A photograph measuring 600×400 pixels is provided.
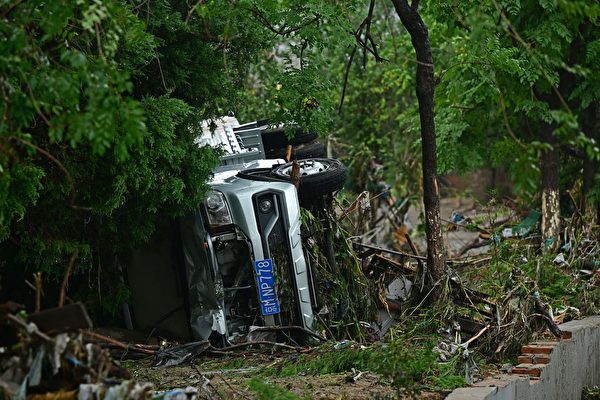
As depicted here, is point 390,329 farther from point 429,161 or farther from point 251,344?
point 429,161

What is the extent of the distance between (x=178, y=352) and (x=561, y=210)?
8.57 m

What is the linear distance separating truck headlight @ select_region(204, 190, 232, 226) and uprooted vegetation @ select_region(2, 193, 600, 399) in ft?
2.81

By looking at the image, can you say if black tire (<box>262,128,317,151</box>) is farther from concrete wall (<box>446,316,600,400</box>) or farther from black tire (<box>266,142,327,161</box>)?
concrete wall (<box>446,316,600,400</box>)

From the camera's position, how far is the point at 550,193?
50.8ft

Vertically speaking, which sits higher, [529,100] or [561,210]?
[529,100]

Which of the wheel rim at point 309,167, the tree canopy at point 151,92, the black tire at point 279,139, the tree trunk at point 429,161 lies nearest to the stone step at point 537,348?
the tree trunk at point 429,161

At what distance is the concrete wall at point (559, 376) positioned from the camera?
8.30 metres

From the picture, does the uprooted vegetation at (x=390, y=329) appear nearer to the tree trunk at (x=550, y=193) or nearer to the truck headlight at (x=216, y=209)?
the tree trunk at (x=550, y=193)

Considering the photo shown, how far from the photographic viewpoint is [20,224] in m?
8.99

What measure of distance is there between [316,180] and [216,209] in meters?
1.19

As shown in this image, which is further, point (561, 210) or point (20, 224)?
point (561, 210)

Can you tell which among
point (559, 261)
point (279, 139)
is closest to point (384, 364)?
point (279, 139)

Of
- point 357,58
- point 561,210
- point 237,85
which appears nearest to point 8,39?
point 237,85

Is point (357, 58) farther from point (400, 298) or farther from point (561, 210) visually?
point (400, 298)
